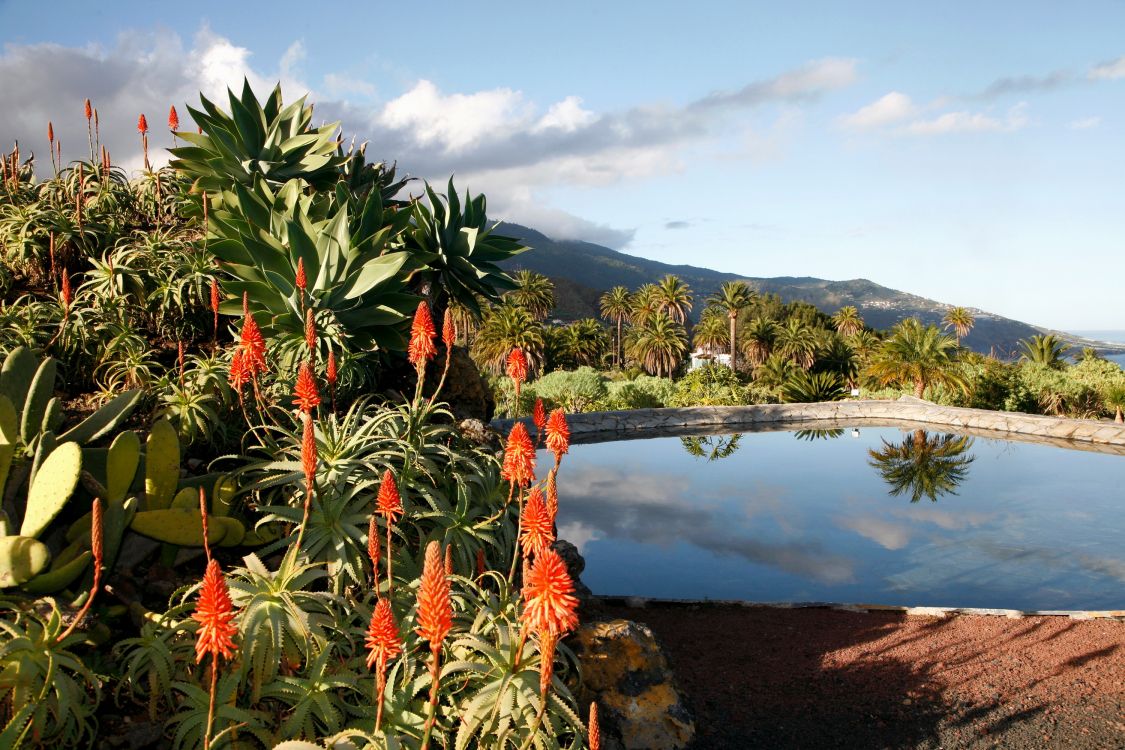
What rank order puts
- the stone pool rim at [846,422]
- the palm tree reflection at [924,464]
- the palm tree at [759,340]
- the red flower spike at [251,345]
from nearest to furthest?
the red flower spike at [251,345]
the palm tree reflection at [924,464]
the stone pool rim at [846,422]
the palm tree at [759,340]

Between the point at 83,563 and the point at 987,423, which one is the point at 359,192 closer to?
the point at 83,563

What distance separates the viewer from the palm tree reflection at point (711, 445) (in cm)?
1840

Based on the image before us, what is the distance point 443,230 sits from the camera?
24.3ft

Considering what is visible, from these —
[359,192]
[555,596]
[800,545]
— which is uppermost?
[359,192]

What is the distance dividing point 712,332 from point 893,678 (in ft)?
191

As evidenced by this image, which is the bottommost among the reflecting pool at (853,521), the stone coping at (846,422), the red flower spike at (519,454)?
the reflecting pool at (853,521)

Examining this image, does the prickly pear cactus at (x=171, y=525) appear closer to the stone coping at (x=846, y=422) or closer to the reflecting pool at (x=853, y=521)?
the reflecting pool at (x=853, y=521)

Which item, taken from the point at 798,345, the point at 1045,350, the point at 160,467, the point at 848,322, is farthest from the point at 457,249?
the point at 848,322

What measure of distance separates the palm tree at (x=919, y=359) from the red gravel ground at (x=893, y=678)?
20.6 meters

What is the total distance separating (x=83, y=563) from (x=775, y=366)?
31475mm

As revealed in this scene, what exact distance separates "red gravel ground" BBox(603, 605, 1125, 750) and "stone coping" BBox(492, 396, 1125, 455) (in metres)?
12.5

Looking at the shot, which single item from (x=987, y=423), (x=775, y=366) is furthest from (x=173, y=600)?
(x=775, y=366)

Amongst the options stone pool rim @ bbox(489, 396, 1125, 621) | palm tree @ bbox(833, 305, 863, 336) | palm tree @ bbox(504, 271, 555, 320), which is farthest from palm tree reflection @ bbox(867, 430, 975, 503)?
palm tree @ bbox(833, 305, 863, 336)

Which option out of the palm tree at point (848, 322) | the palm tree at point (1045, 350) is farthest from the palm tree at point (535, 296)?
the palm tree at point (1045, 350)
